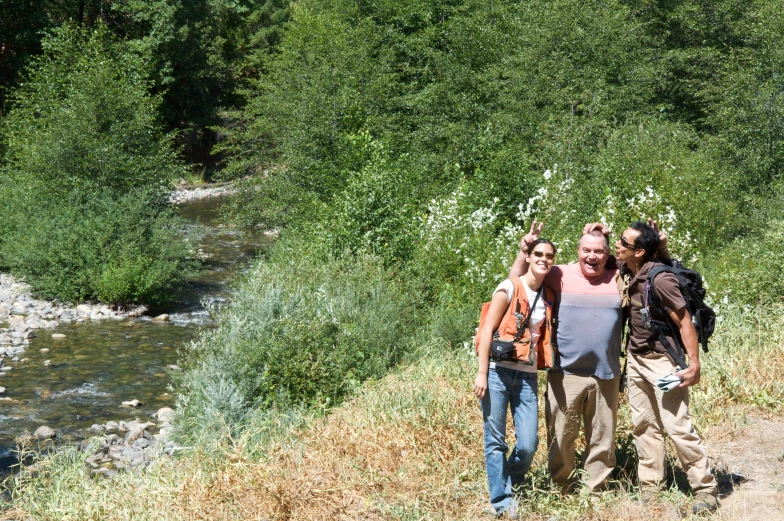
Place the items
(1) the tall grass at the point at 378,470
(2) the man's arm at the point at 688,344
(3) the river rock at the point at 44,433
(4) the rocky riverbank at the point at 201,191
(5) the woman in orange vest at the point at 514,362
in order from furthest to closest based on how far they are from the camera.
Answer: (4) the rocky riverbank at the point at 201,191 → (3) the river rock at the point at 44,433 → (1) the tall grass at the point at 378,470 → (5) the woman in orange vest at the point at 514,362 → (2) the man's arm at the point at 688,344

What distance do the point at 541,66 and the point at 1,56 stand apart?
71.9 ft

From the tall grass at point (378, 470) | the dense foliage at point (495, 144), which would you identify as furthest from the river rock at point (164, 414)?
the tall grass at point (378, 470)

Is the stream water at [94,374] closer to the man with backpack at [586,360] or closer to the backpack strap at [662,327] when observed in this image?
the man with backpack at [586,360]

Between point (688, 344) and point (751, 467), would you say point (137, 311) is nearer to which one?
point (751, 467)

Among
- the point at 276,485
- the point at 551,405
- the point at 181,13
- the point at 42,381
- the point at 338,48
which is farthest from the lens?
the point at 181,13

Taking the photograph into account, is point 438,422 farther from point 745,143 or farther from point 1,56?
point 1,56

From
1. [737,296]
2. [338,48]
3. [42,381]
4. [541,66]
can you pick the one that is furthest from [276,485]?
[338,48]

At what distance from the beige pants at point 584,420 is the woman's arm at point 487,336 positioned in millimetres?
500

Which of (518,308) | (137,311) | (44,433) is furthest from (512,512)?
(137,311)

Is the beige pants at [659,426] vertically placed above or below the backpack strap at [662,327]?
below

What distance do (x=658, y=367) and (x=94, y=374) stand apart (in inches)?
437

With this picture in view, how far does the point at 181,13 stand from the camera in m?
34.0

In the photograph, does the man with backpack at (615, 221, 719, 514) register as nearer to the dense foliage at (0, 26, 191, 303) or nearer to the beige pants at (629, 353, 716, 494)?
the beige pants at (629, 353, 716, 494)

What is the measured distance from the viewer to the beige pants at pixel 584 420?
4816 millimetres
